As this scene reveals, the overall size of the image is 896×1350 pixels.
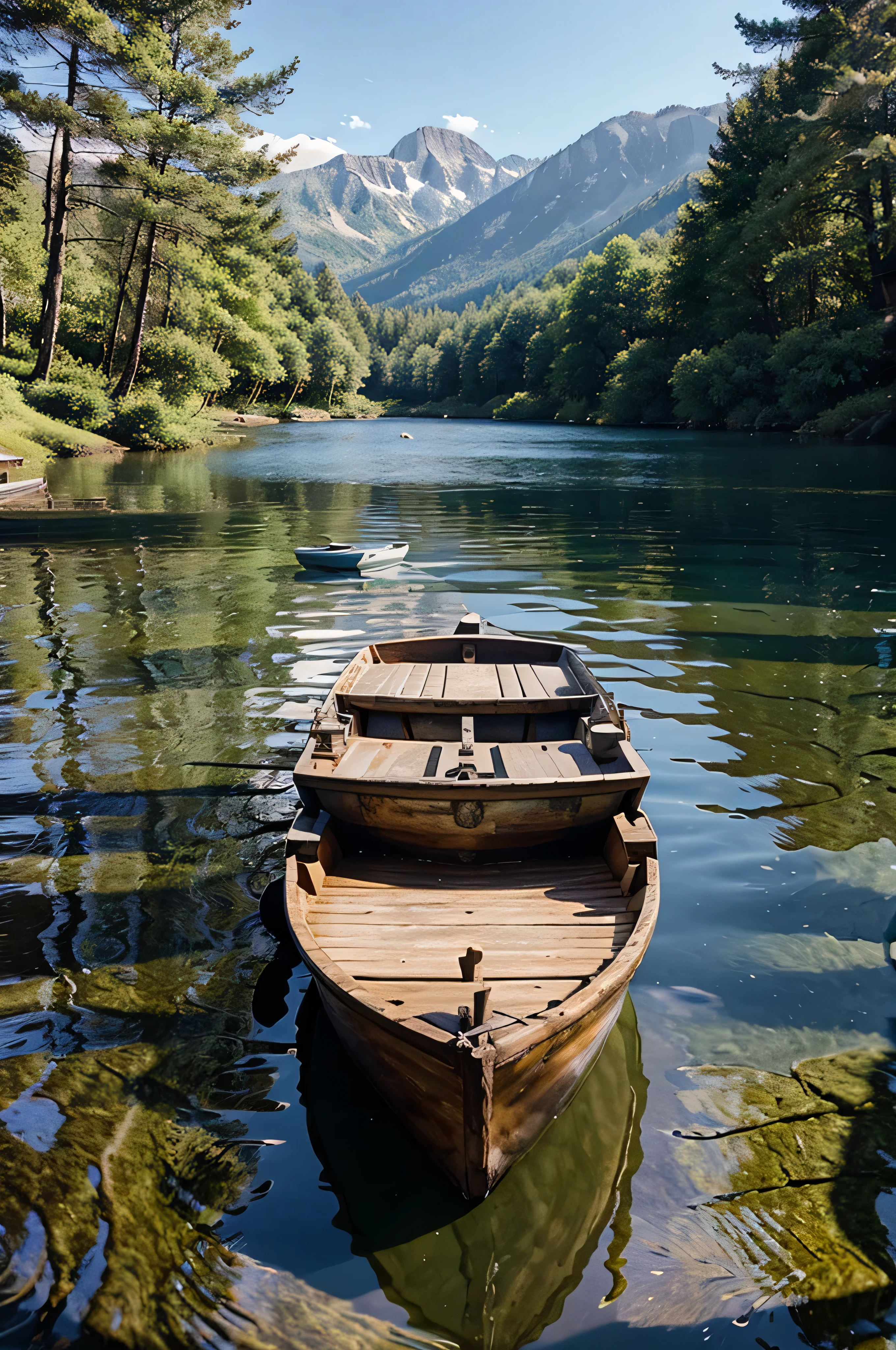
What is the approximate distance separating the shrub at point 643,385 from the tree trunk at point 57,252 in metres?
43.1

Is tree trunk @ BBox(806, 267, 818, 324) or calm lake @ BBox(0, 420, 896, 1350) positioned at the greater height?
tree trunk @ BBox(806, 267, 818, 324)

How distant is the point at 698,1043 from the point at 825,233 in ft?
179

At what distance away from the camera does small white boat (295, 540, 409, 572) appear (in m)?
17.2

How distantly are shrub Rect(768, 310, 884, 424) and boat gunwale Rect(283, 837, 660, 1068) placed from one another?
48025mm

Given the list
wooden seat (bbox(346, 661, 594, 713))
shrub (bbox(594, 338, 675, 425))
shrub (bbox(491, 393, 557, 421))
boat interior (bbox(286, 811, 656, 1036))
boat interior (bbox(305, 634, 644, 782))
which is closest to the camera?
boat interior (bbox(286, 811, 656, 1036))

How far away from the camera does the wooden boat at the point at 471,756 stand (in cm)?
527

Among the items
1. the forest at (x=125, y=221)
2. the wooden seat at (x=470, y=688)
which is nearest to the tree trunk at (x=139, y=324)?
the forest at (x=125, y=221)

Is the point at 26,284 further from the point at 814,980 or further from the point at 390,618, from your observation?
the point at 814,980

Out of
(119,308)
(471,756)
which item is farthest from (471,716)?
(119,308)

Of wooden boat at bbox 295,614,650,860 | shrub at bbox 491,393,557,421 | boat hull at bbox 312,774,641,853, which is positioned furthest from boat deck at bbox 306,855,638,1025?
shrub at bbox 491,393,557,421

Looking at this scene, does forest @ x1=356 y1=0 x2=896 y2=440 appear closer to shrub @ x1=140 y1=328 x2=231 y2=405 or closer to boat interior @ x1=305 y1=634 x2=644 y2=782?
shrub @ x1=140 y1=328 x2=231 y2=405

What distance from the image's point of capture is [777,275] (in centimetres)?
4766

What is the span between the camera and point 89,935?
5.55 meters

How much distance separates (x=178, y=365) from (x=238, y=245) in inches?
706
